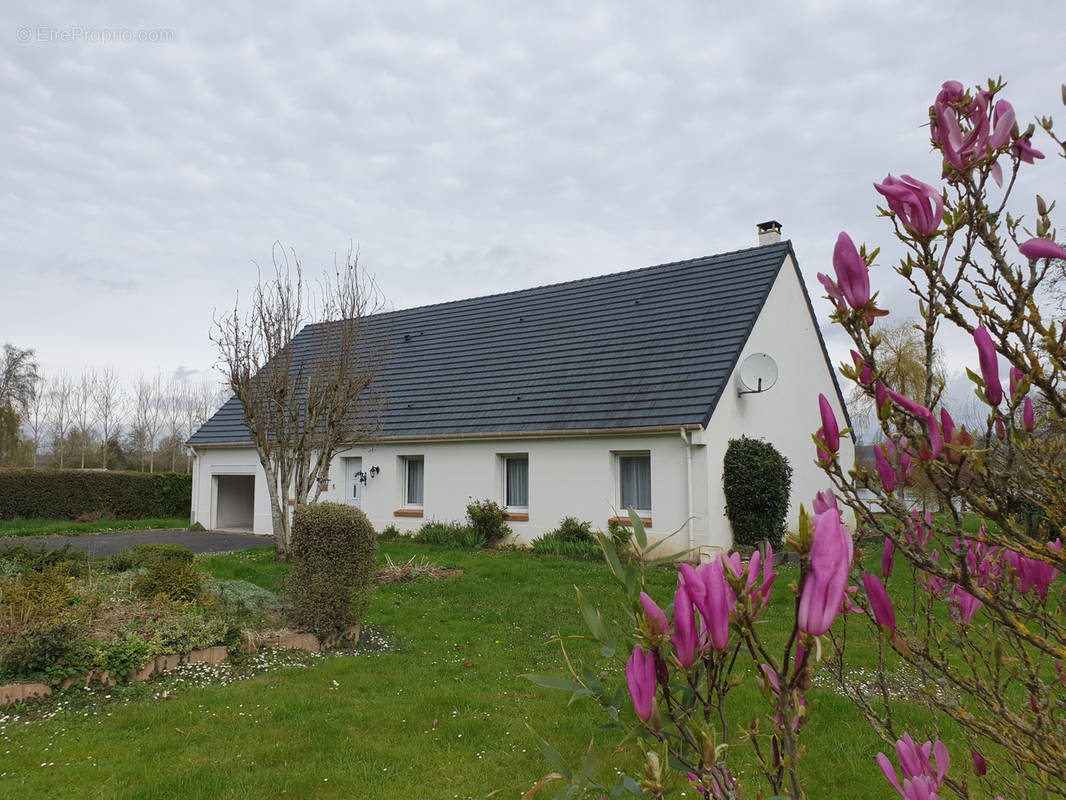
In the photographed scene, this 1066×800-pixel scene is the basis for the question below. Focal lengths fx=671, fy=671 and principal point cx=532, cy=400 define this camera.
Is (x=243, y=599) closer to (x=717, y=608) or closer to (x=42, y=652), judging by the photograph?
(x=42, y=652)

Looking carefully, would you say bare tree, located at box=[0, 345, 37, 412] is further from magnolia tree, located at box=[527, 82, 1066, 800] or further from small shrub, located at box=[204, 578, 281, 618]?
magnolia tree, located at box=[527, 82, 1066, 800]

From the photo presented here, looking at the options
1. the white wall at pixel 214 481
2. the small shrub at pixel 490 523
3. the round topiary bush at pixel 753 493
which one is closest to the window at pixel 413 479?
the small shrub at pixel 490 523

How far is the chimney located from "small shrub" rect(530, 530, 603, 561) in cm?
938

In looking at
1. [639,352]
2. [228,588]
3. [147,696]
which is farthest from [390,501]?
[147,696]

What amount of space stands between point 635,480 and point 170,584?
9.32 m

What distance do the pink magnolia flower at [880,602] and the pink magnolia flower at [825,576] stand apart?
23.0 inches

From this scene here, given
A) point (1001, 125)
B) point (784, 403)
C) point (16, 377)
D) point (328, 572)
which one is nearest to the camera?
point (1001, 125)

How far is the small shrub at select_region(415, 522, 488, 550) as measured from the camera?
15.5 meters

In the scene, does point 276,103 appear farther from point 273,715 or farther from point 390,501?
point 390,501

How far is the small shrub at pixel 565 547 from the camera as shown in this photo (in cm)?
1364

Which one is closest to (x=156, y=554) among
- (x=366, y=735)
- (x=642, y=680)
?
(x=366, y=735)

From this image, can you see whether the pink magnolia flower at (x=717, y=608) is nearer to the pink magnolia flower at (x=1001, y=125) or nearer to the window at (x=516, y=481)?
the pink magnolia flower at (x=1001, y=125)

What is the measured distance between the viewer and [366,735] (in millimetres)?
5238

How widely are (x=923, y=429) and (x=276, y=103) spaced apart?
9.99 meters
